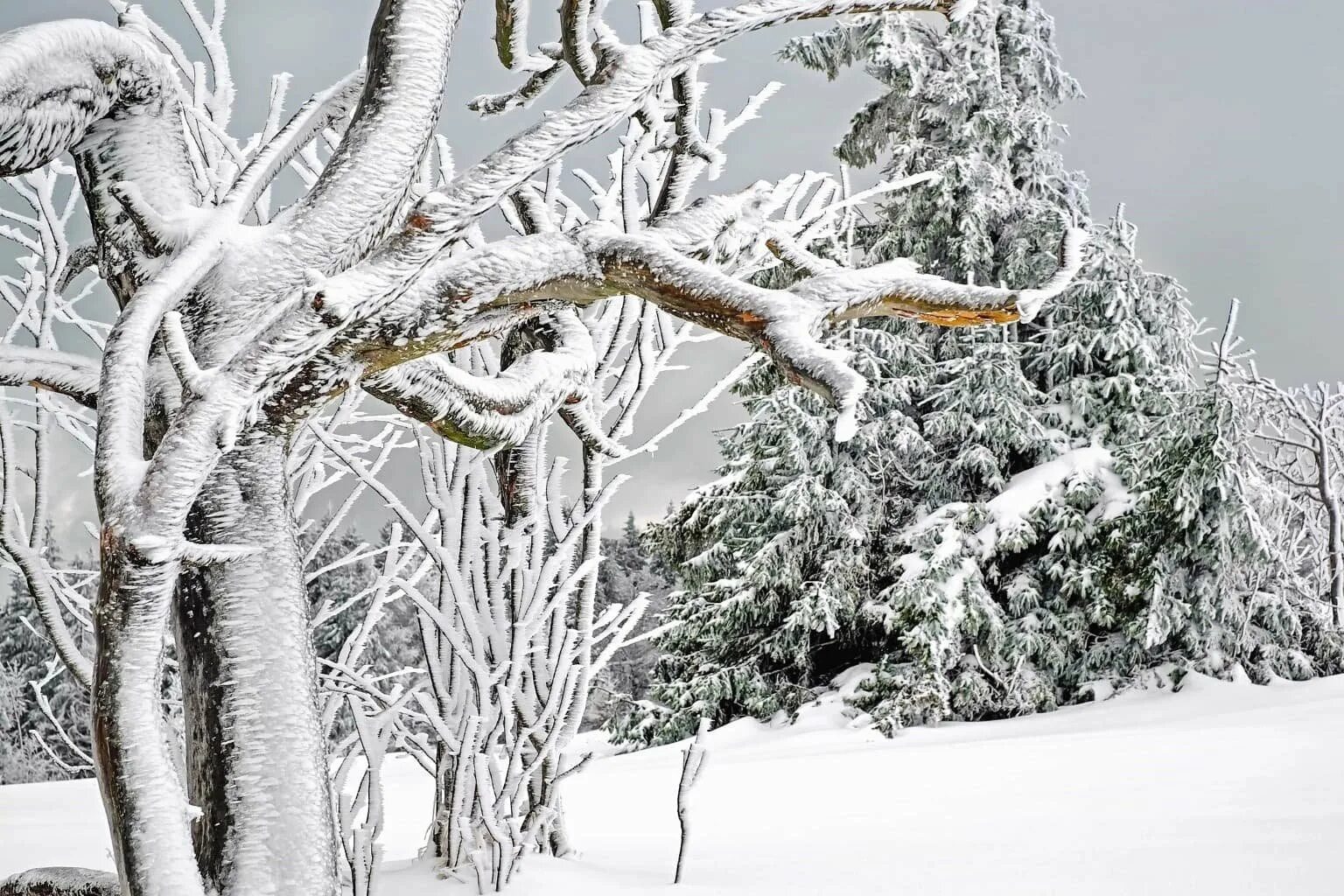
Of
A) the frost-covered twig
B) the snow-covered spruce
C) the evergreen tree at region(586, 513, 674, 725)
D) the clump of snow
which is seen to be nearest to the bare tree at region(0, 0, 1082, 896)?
the frost-covered twig

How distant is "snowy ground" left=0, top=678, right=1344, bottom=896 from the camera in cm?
267

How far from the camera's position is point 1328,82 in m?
23.5

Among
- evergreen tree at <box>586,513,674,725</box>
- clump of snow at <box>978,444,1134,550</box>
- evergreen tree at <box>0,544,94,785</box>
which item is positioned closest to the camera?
clump of snow at <box>978,444,1134,550</box>

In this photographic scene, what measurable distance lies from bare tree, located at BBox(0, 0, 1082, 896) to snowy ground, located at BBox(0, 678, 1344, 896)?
1230 mm

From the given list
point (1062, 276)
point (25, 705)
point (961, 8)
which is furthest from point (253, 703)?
point (25, 705)

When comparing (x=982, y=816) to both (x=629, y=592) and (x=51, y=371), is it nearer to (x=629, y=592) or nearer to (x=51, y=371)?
(x=51, y=371)

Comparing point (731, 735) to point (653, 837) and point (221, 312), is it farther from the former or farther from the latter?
point (221, 312)

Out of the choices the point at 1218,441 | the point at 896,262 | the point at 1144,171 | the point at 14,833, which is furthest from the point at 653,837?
the point at 1144,171

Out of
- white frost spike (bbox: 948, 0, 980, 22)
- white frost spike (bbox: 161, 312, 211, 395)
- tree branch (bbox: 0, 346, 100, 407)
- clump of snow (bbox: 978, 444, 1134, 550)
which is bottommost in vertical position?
white frost spike (bbox: 161, 312, 211, 395)

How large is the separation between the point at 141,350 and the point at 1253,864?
2.95 m

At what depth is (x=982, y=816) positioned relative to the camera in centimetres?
387

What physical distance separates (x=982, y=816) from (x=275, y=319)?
341 cm

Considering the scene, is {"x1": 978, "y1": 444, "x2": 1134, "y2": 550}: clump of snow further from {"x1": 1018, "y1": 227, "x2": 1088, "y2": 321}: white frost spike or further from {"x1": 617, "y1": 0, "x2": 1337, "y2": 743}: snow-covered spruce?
{"x1": 1018, "y1": 227, "x2": 1088, "y2": 321}: white frost spike

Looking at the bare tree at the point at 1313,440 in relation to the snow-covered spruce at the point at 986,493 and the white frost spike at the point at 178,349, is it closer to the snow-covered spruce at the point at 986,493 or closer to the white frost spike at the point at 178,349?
the snow-covered spruce at the point at 986,493
